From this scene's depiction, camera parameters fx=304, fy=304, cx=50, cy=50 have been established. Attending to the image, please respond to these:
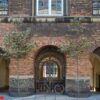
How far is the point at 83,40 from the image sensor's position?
1332 centimetres

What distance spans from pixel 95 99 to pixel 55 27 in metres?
3.72

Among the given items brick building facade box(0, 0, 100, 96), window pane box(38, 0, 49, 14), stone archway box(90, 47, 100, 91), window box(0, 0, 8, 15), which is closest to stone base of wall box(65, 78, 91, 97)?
brick building facade box(0, 0, 100, 96)

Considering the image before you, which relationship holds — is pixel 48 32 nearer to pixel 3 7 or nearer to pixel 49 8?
pixel 49 8

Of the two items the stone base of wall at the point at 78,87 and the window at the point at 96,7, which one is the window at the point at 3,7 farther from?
the stone base of wall at the point at 78,87

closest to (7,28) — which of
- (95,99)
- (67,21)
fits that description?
A: (67,21)

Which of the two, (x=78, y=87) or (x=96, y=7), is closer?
(x=78, y=87)

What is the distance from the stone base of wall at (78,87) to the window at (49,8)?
3.27 m

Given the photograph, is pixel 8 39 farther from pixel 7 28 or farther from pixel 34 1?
pixel 34 1

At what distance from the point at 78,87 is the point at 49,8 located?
3981 millimetres

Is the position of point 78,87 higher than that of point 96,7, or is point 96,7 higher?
point 96,7

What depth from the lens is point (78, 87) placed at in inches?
543

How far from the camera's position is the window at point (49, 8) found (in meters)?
14.5

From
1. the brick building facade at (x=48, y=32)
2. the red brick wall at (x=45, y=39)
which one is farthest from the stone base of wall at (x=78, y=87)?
the red brick wall at (x=45, y=39)

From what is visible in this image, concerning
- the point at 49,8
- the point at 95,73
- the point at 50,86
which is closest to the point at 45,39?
the point at 49,8
